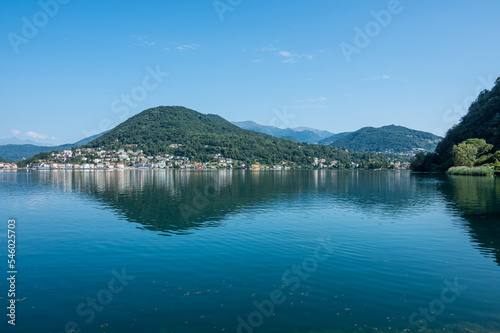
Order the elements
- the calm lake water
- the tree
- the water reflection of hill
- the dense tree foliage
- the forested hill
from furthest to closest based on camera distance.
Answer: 1. the dense tree foliage
2. the forested hill
3. the tree
4. the water reflection of hill
5. the calm lake water

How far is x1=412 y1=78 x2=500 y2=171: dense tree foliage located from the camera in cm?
11084

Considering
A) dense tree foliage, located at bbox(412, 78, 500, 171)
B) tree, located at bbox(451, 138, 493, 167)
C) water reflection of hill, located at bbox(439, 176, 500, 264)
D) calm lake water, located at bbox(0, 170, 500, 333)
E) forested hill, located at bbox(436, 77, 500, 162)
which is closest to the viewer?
calm lake water, located at bbox(0, 170, 500, 333)

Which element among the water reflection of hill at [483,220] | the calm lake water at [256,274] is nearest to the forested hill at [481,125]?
the water reflection of hill at [483,220]

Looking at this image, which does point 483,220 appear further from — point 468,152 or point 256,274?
point 468,152

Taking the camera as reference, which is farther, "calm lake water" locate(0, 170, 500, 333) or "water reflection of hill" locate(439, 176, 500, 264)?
"water reflection of hill" locate(439, 176, 500, 264)

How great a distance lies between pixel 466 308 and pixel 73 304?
12.0 metres

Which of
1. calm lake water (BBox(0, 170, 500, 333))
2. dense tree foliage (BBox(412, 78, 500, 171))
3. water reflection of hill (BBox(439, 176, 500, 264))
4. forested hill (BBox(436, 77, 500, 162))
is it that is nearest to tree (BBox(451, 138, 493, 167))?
dense tree foliage (BBox(412, 78, 500, 171))

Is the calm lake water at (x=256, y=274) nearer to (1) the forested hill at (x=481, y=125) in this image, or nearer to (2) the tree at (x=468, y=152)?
(2) the tree at (x=468, y=152)

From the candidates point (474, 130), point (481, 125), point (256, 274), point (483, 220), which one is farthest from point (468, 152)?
point (256, 274)

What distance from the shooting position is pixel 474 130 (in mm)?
120562

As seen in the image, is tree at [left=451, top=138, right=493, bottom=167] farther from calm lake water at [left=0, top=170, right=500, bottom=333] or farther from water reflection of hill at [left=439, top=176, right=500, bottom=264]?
calm lake water at [left=0, top=170, right=500, bottom=333]

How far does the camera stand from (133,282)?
11.9 metres

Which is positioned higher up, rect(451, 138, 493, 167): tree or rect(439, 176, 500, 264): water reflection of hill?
rect(451, 138, 493, 167): tree

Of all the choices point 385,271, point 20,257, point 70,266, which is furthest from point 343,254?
point 20,257
